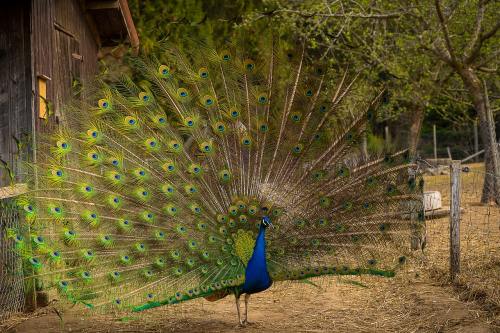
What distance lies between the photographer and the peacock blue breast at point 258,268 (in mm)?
6742

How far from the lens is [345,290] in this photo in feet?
30.3

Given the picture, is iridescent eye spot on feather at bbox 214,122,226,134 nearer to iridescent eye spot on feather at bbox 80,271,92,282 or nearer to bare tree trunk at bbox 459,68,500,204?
iridescent eye spot on feather at bbox 80,271,92,282

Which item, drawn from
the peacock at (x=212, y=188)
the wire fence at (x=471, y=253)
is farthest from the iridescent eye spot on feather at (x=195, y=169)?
the wire fence at (x=471, y=253)

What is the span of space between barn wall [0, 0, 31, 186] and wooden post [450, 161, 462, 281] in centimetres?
505

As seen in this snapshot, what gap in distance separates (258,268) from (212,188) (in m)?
0.93

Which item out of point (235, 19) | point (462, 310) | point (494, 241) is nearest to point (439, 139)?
point (235, 19)

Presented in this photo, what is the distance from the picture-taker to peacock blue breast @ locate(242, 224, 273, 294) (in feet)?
22.1

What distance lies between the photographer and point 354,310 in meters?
8.02

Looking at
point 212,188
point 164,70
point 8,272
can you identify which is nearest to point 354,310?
point 212,188

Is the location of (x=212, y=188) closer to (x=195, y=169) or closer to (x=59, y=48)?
(x=195, y=169)

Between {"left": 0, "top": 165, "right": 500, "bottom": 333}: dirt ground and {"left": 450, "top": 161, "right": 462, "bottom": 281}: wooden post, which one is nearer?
{"left": 0, "top": 165, "right": 500, "bottom": 333}: dirt ground

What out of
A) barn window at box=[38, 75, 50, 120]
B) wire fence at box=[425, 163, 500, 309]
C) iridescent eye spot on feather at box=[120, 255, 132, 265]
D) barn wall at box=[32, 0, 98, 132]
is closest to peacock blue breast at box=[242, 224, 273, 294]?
iridescent eye spot on feather at box=[120, 255, 132, 265]

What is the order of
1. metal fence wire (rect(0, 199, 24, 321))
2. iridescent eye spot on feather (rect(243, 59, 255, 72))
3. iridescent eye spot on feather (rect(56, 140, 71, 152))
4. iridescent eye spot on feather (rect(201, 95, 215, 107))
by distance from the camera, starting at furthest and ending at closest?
metal fence wire (rect(0, 199, 24, 321))
iridescent eye spot on feather (rect(243, 59, 255, 72))
iridescent eye spot on feather (rect(201, 95, 215, 107))
iridescent eye spot on feather (rect(56, 140, 71, 152))

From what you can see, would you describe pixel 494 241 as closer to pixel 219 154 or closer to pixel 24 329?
pixel 219 154
